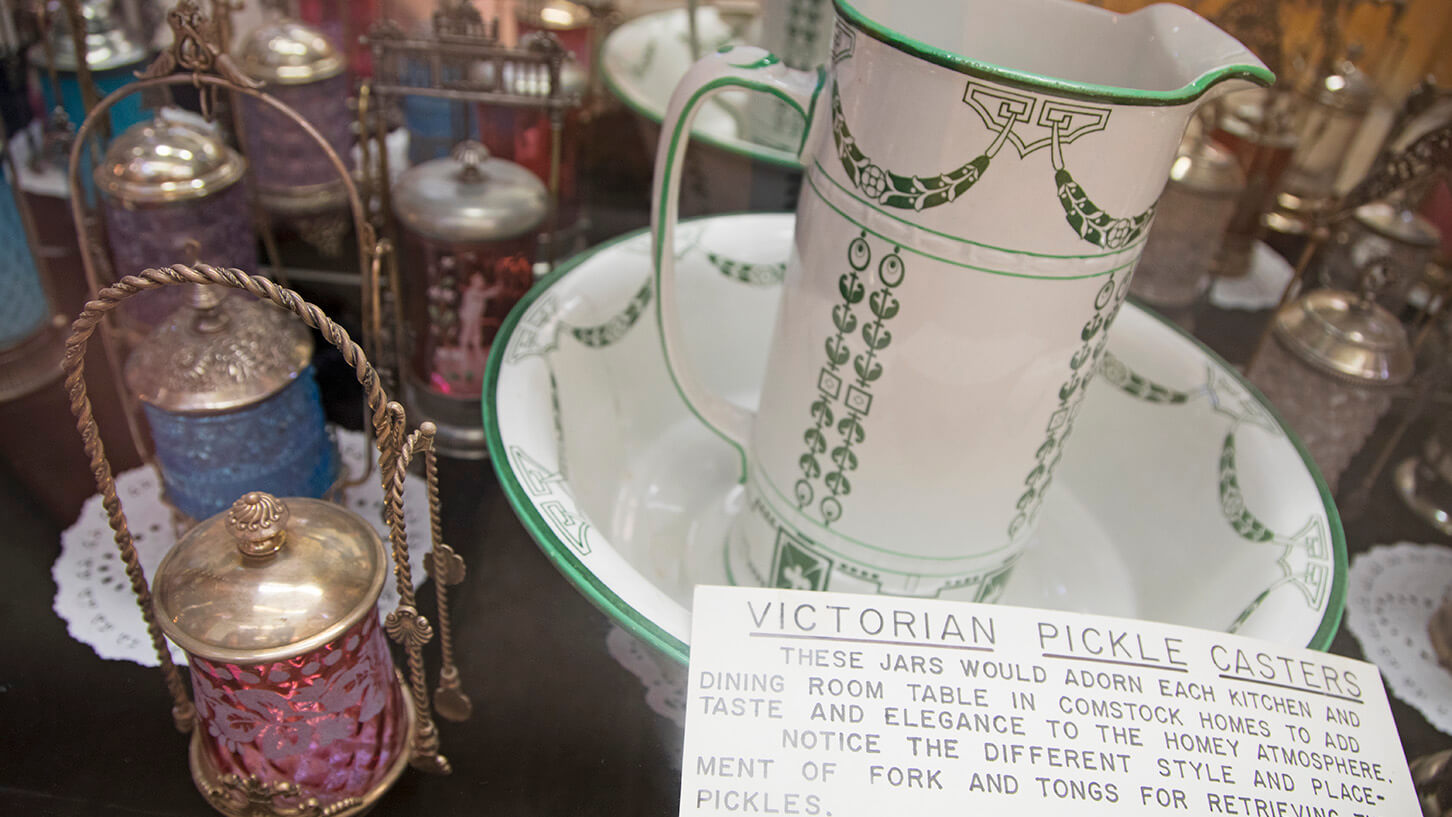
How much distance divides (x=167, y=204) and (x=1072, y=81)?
1.55 feet

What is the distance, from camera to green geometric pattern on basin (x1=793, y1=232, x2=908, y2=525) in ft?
1.19

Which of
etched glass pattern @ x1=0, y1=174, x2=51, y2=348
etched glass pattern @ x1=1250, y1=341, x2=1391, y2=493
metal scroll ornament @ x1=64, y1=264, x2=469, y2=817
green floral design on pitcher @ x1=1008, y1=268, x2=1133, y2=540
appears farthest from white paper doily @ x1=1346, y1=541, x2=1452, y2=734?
etched glass pattern @ x1=0, y1=174, x2=51, y2=348

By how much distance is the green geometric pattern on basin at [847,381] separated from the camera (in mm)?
362

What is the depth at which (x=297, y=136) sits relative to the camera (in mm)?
740

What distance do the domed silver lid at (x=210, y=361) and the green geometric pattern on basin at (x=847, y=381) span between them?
25 centimetres

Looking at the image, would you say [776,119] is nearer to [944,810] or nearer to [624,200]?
[624,200]

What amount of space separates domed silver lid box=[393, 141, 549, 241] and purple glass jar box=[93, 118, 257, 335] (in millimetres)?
102

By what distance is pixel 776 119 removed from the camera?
75 centimetres

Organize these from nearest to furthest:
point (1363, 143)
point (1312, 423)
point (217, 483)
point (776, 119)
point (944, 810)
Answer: point (944, 810), point (217, 483), point (1312, 423), point (776, 119), point (1363, 143)

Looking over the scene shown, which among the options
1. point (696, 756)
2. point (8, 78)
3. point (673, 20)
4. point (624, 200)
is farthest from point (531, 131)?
point (696, 756)

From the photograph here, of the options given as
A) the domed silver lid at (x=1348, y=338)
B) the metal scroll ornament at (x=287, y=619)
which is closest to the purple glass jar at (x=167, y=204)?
the metal scroll ornament at (x=287, y=619)

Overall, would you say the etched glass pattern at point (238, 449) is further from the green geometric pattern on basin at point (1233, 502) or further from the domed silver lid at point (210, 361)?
the green geometric pattern on basin at point (1233, 502)

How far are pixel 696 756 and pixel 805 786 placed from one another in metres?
0.03

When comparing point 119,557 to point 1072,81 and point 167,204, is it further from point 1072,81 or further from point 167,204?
point 1072,81
